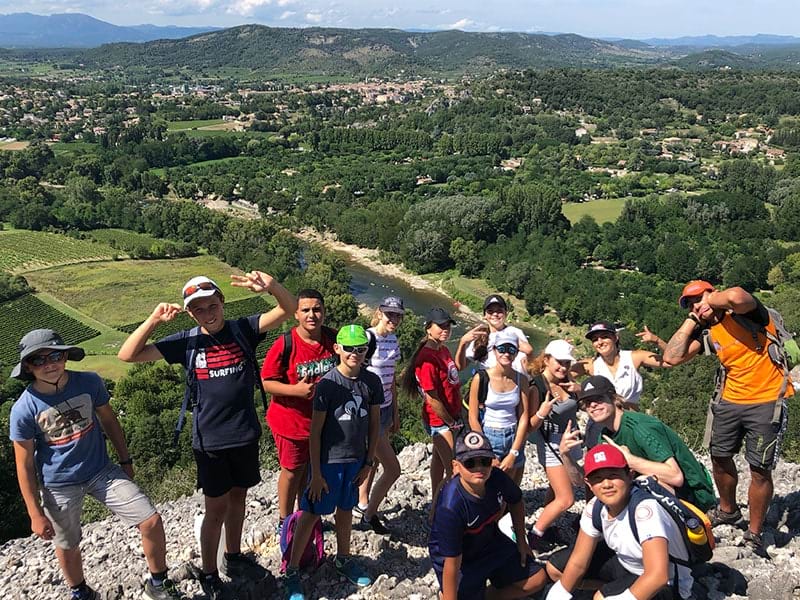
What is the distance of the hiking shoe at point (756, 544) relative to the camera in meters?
5.38

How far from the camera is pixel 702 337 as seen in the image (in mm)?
5277

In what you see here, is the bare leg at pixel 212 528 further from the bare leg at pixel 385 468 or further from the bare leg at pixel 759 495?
the bare leg at pixel 759 495

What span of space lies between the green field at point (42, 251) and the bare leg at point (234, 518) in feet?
174

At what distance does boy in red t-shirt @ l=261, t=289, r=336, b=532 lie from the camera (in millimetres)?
4867

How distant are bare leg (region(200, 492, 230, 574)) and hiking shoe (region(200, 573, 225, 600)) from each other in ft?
0.17

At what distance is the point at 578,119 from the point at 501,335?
130294mm

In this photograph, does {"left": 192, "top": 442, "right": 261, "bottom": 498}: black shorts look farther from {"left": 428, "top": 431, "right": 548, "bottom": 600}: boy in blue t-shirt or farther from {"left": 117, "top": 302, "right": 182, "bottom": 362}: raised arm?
{"left": 428, "top": 431, "right": 548, "bottom": 600}: boy in blue t-shirt

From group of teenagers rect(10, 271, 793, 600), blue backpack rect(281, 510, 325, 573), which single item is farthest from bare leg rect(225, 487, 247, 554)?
blue backpack rect(281, 510, 325, 573)

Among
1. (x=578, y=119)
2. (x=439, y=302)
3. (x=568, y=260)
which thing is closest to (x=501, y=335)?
(x=439, y=302)

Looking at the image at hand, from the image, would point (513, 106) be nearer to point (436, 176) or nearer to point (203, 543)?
point (436, 176)

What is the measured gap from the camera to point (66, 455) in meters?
4.30

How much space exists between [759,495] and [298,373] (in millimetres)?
4146

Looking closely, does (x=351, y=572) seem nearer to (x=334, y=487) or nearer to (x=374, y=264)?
(x=334, y=487)

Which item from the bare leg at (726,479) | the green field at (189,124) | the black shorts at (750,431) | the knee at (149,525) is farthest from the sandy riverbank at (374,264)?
the green field at (189,124)
